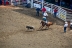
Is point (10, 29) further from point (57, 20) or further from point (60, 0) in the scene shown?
point (60, 0)

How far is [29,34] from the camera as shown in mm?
22438

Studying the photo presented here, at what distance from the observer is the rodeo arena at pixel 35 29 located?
19.9 m

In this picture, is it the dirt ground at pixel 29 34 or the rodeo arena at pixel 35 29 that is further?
the rodeo arena at pixel 35 29

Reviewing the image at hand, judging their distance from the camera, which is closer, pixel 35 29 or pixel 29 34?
pixel 29 34

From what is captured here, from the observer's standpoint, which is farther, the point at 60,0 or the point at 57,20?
the point at 60,0

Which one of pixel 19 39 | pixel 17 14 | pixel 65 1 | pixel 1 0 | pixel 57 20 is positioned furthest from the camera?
pixel 1 0

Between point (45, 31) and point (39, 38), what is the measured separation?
2.42m

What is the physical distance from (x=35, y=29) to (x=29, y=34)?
2.04 metres

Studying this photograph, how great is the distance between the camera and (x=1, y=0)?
38.5 m

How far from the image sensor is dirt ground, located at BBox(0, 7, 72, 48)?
64.4ft

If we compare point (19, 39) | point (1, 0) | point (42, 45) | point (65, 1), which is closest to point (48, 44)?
point (42, 45)

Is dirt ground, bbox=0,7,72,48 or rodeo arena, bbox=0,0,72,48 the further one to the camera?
rodeo arena, bbox=0,0,72,48

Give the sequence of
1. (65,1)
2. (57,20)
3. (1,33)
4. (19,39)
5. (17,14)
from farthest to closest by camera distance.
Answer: (65,1)
(17,14)
(57,20)
(1,33)
(19,39)

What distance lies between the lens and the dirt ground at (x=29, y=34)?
19.6m
